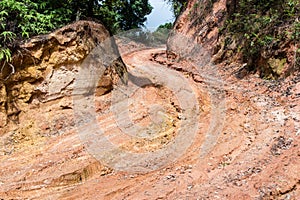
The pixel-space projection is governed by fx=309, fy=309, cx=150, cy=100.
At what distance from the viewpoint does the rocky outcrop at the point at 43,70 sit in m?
6.03

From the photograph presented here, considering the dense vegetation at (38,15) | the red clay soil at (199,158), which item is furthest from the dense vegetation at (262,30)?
the dense vegetation at (38,15)

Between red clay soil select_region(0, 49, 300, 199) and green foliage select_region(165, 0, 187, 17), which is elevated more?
green foliage select_region(165, 0, 187, 17)

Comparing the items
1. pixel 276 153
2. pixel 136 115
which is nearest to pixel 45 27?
pixel 136 115

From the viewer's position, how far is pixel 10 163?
5227mm

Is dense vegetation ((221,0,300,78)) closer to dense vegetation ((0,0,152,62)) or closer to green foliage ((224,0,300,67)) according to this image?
green foliage ((224,0,300,67))

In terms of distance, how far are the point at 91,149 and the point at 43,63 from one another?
2.17 m

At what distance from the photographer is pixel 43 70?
20.7 ft


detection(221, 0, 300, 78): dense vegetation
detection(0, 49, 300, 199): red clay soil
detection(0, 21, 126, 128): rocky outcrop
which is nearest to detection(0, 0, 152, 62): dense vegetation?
detection(0, 21, 126, 128): rocky outcrop

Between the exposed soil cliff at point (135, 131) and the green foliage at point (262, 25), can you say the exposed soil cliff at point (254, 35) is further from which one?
the exposed soil cliff at point (135, 131)

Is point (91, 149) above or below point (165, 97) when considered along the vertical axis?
below

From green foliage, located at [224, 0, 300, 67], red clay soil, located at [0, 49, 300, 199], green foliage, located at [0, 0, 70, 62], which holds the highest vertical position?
green foliage, located at [224, 0, 300, 67]

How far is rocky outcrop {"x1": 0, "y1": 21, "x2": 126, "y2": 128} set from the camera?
6.03 metres

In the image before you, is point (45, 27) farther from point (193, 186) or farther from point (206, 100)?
point (193, 186)

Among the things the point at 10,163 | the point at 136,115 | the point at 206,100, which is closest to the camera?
the point at 10,163
